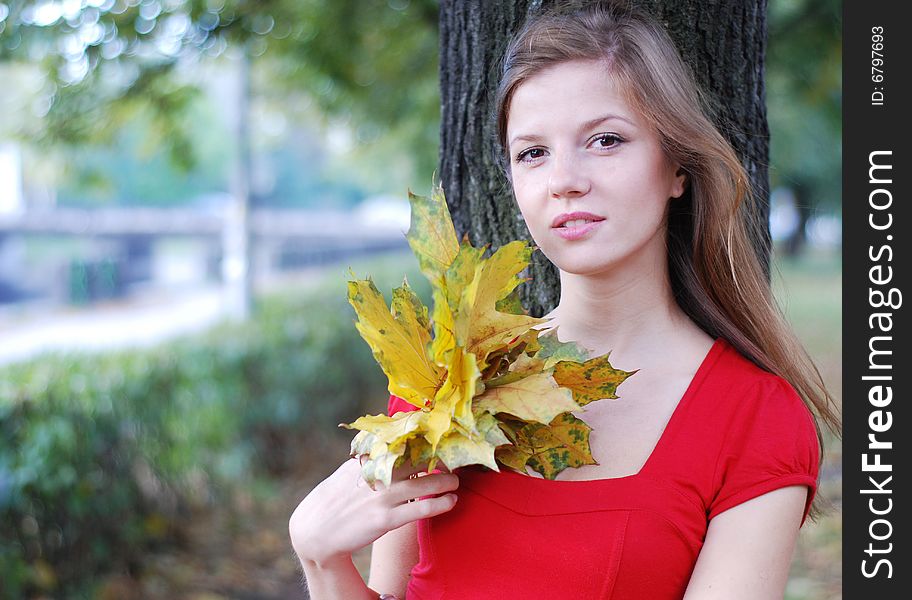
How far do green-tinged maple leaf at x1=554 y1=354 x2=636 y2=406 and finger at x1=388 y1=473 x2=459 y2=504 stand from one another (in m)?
0.28

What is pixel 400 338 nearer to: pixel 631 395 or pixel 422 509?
pixel 422 509

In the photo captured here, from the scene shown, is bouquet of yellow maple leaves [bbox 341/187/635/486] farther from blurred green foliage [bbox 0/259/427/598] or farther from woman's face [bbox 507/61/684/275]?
blurred green foliage [bbox 0/259/427/598]

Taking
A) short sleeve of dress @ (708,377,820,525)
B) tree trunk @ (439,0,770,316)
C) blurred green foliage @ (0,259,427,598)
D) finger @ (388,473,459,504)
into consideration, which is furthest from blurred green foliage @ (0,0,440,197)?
short sleeve of dress @ (708,377,820,525)

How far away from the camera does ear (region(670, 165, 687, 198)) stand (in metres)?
1.72

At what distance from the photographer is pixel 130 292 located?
1602 cm

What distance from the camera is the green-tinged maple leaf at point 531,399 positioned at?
1469mm

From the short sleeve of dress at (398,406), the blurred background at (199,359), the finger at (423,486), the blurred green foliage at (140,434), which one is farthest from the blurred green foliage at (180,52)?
the finger at (423,486)

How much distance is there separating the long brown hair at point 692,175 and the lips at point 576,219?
8.5 inches

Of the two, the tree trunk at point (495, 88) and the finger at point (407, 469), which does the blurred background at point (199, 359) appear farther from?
the finger at point (407, 469)

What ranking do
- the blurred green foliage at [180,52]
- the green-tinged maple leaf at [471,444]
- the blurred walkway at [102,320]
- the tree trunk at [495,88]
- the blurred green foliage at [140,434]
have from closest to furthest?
the green-tinged maple leaf at [471,444]
the tree trunk at [495,88]
the blurred green foliage at [140,434]
the blurred green foliage at [180,52]
the blurred walkway at [102,320]

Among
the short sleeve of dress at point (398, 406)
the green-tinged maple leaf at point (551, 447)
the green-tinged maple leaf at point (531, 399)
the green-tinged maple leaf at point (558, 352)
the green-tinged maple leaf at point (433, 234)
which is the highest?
the green-tinged maple leaf at point (433, 234)
